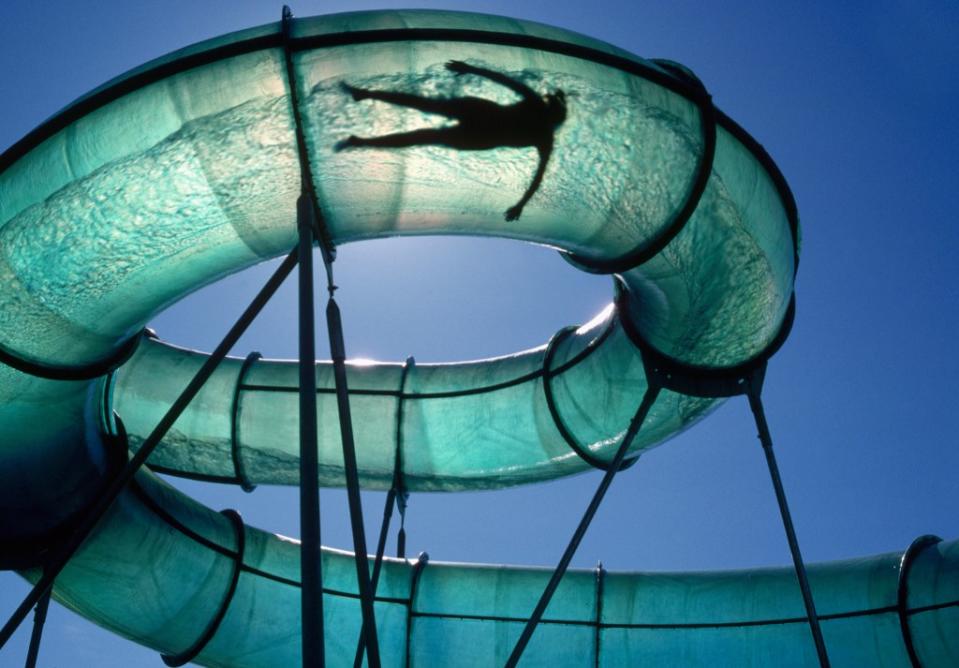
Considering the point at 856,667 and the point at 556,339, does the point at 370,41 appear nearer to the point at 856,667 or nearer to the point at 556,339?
the point at 556,339

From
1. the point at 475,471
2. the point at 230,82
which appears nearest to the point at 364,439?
the point at 475,471

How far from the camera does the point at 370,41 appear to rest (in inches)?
170

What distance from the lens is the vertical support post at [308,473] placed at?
10.5 ft

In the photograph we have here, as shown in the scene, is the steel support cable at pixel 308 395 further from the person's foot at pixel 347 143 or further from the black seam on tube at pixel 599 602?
the black seam on tube at pixel 599 602

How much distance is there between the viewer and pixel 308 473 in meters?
3.59

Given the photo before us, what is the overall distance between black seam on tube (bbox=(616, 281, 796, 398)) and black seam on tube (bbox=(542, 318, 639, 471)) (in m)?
0.95

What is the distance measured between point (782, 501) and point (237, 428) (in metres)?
3.79

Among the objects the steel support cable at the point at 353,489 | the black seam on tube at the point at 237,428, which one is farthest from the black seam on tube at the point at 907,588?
the black seam on tube at the point at 237,428

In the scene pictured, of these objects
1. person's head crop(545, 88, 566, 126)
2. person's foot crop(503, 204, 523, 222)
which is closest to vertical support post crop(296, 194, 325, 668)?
person's foot crop(503, 204, 523, 222)

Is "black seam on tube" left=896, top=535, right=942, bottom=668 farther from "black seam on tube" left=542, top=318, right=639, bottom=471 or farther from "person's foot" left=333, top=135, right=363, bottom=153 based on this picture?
"person's foot" left=333, top=135, right=363, bottom=153

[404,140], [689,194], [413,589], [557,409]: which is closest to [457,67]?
[404,140]

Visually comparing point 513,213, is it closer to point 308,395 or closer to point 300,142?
point 300,142

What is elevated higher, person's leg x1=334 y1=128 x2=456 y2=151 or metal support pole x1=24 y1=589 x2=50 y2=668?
person's leg x1=334 y1=128 x2=456 y2=151

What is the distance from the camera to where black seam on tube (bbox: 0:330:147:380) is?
486 cm
